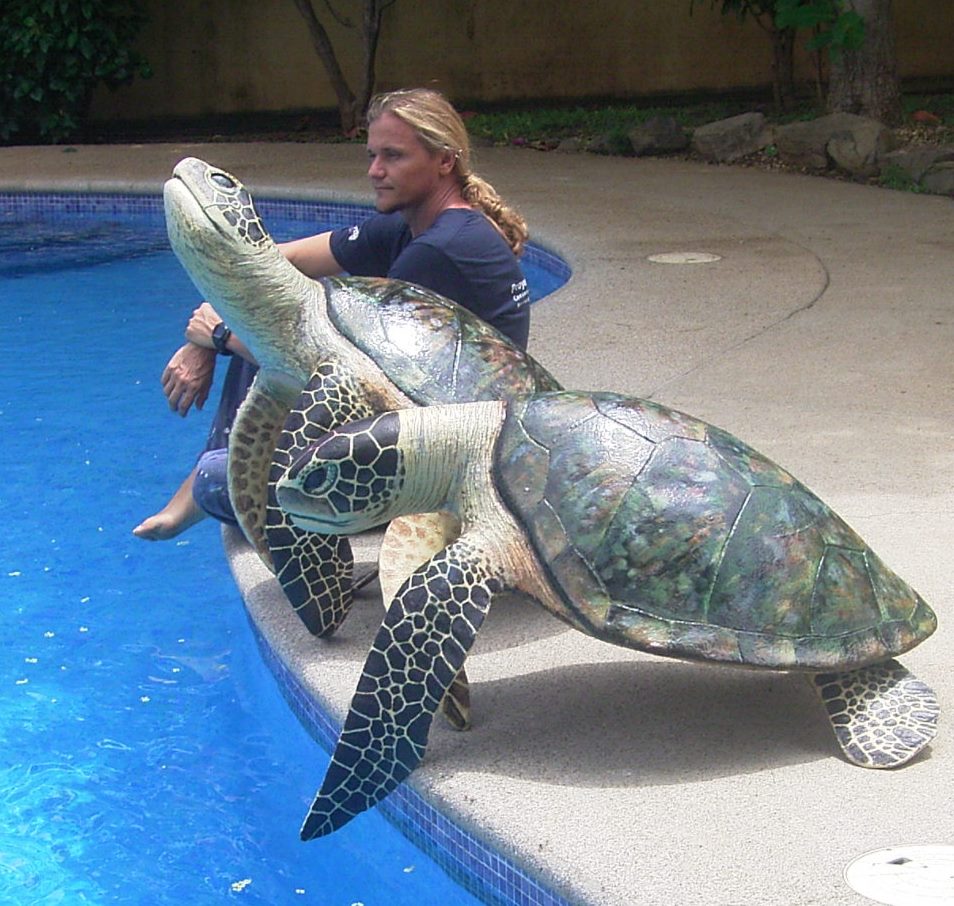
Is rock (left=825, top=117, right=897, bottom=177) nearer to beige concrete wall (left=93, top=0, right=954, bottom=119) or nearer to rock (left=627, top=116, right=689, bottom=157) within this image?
rock (left=627, top=116, right=689, bottom=157)

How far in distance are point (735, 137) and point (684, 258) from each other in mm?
3945

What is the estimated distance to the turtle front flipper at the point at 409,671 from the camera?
263cm

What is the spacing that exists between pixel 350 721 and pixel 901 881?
1.00m

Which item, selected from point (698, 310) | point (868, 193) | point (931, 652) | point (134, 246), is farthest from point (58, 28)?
point (931, 652)

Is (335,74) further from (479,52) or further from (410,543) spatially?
(410,543)

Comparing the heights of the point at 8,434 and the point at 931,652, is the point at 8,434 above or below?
below

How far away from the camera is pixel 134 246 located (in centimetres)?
1002

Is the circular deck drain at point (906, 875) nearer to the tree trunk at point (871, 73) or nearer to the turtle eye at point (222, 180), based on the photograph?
the turtle eye at point (222, 180)

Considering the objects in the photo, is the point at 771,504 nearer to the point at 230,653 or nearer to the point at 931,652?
the point at 931,652

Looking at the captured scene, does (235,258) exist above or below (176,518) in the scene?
above

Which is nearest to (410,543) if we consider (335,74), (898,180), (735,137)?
(898,180)

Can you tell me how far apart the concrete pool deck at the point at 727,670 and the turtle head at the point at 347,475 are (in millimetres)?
535

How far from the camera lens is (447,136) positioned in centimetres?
362

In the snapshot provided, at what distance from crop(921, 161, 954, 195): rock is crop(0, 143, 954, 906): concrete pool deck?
8.3 inches
